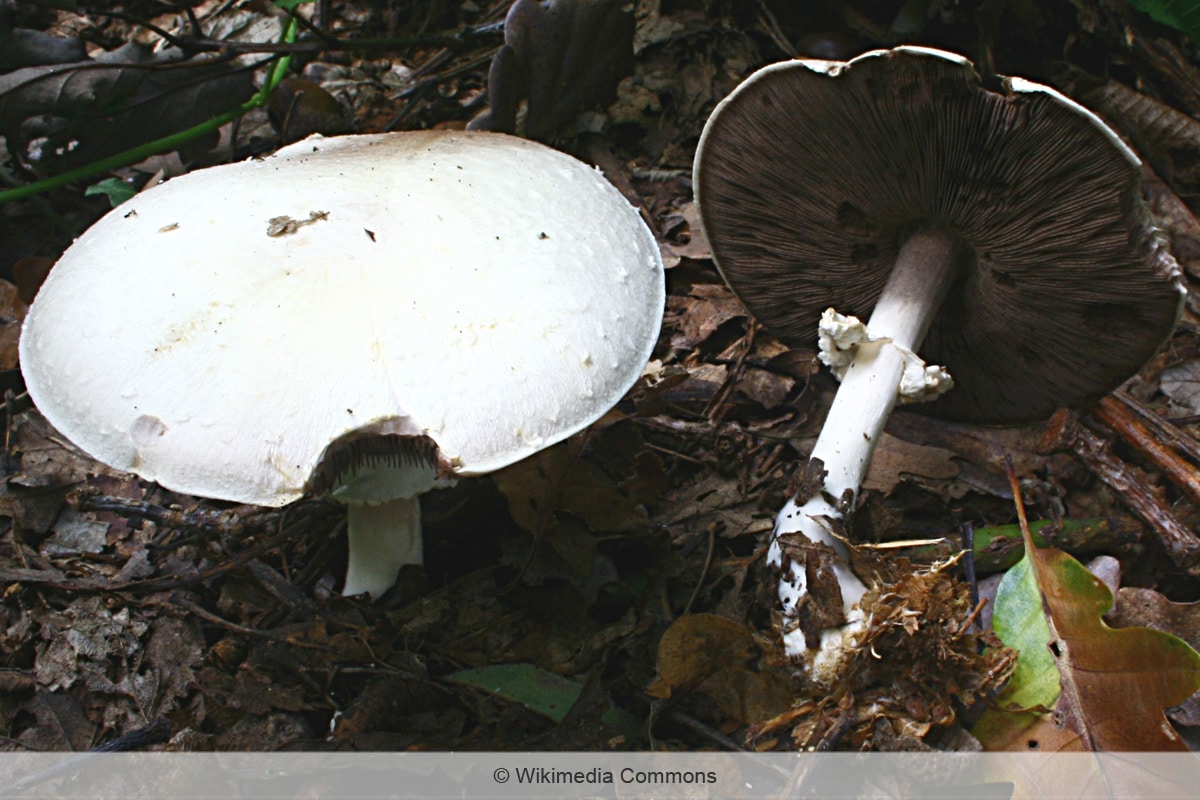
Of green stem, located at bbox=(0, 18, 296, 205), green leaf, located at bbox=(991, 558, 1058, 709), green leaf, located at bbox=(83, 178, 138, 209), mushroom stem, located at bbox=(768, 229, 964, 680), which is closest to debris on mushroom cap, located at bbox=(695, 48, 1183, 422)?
mushroom stem, located at bbox=(768, 229, 964, 680)

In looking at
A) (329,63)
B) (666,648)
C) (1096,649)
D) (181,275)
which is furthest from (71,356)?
(329,63)

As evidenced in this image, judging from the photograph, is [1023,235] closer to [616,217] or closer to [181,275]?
[616,217]

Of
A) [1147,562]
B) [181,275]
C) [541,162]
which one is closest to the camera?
[181,275]

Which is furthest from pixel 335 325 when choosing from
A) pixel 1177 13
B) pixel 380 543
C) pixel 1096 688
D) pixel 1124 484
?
pixel 1177 13

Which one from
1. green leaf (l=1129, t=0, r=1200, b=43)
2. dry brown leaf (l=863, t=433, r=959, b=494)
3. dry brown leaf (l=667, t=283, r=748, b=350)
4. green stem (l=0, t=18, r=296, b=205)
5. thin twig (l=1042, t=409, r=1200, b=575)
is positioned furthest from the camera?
green leaf (l=1129, t=0, r=1200, b=43)

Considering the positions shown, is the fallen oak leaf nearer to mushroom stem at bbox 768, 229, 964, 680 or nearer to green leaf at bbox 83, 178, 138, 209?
mushroom stem at bbox 768, 229, 964, 680

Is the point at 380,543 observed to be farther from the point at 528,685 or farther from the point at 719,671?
the point at 719,671

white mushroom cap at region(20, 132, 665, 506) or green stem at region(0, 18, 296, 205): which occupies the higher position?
white mushroom cap at region(20, 132, 665, 506)
